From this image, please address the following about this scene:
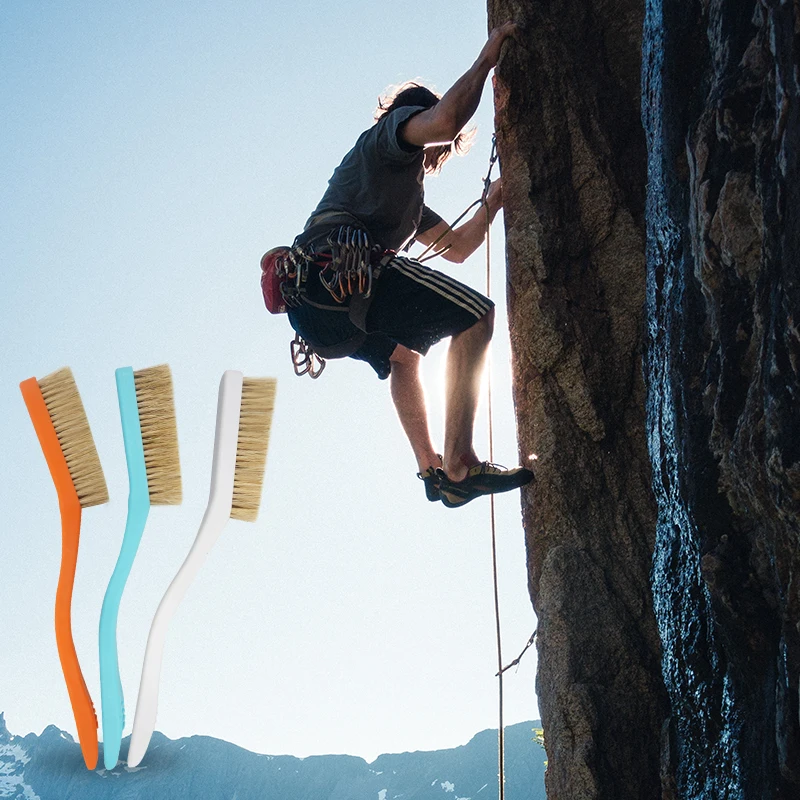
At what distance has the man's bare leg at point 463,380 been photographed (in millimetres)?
4645

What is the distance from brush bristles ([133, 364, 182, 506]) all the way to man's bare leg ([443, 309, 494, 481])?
1637 mm

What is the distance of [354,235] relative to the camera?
4.57 metres

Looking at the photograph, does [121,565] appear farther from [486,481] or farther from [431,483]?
[486,481]

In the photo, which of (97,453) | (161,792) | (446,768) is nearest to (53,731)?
(161,792)

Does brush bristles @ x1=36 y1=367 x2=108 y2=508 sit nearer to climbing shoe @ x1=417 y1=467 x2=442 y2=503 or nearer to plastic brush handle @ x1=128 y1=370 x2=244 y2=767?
plastic brush handle @ x1=128 y1=370 x2=244 y2=767

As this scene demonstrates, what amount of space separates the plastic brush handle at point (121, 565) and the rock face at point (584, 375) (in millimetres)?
2211

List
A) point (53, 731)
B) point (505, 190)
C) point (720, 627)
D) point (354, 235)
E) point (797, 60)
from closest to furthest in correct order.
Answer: point (797, 60) → point (720, 627) → point (354, 235) → point (505, 190) → point (53, 731)

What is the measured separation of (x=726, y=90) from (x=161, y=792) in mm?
110034

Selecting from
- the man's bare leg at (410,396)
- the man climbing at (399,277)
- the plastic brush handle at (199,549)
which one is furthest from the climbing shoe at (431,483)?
the plastic brush handle at (199,549)

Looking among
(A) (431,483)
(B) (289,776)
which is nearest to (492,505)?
(A) (431,483)

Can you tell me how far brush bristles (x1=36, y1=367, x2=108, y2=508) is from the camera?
16.1 ft

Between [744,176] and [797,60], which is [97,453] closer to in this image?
[744,176]

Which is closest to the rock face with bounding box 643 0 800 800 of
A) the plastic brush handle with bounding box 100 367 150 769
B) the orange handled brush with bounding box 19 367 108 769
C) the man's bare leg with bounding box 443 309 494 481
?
the man's bare leg with bounding box 443 309 494 481

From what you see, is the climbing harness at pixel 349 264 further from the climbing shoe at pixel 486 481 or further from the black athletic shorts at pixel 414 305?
the climbing shoe at pixel 486 481
